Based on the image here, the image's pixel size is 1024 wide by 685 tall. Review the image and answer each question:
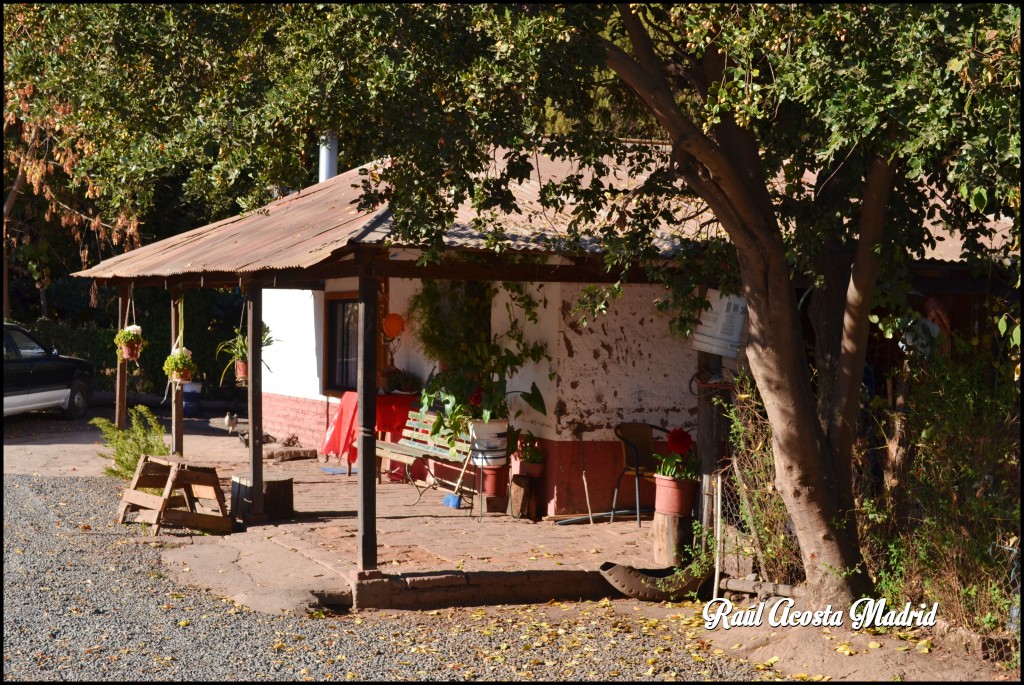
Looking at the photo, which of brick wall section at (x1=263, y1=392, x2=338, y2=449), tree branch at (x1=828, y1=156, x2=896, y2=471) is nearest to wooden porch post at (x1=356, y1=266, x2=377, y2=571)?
tree branch at (x1=828, y1=156, x2=896, y2=471)

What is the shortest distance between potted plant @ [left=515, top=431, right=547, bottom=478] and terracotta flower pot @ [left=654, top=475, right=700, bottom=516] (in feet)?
7.59

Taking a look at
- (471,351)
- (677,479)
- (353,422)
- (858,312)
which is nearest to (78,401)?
(353,422)

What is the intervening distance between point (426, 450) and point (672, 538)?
358cm

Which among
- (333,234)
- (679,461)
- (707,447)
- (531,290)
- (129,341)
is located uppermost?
(333,234)

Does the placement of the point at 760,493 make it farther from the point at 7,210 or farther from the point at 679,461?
the point at 7,210

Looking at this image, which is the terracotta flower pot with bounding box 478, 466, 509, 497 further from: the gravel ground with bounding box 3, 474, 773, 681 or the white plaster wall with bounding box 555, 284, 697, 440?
the gravel ground with bounding box 3, 474, 773, 681

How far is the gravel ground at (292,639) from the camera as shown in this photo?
6.34m

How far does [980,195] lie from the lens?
585 cm

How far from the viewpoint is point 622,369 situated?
1066 cm

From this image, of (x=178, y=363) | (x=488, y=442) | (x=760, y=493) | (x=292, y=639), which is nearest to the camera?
(x=292, y=639)

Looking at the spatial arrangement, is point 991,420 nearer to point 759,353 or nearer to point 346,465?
point 759,353

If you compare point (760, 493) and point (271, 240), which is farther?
point (271, 240)

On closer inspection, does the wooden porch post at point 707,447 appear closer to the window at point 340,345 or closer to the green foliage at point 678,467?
the green foliage at point 678,467

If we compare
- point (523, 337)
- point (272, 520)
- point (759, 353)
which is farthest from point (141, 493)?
point (759, 353)
